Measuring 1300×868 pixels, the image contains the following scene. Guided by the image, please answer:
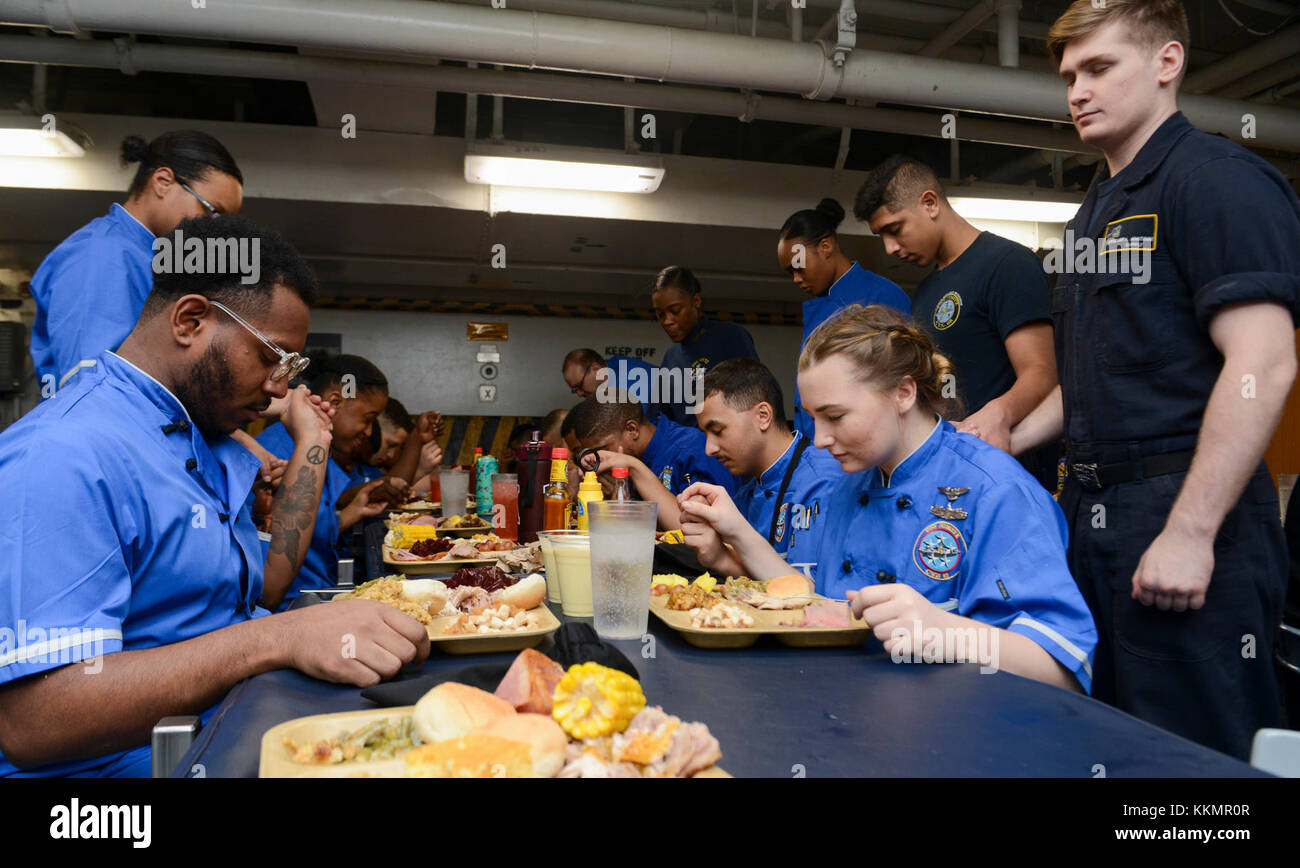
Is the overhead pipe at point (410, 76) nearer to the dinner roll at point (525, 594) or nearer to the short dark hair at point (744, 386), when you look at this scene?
the short dark hair at point (744, 386)

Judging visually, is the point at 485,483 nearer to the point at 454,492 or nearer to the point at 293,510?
the point at 454,492

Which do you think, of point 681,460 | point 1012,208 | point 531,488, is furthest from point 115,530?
point 1012,208

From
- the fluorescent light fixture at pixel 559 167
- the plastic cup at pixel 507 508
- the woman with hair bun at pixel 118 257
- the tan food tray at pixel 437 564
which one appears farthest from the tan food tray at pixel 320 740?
the fluorescent light fixture at pixel 559 167

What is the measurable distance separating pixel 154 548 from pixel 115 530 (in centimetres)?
12

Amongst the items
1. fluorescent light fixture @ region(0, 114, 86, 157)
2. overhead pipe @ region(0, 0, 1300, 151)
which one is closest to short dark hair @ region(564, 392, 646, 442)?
overhead pipe @ region(0, 0, 1300, 151)

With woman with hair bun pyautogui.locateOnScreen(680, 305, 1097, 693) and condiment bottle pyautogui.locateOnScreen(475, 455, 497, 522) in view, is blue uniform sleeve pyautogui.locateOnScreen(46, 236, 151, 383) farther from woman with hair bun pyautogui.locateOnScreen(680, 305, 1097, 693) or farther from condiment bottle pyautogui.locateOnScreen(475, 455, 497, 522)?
woman with hair bun pyautogui.locateOnScreen(680, 305, 1097, 693)

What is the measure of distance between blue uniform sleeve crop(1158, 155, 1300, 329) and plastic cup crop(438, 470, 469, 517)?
314cm

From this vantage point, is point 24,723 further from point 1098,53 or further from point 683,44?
point 683,44

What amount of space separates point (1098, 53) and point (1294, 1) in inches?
180

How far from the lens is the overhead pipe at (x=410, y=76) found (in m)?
4.48

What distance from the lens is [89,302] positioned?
8.51 ft

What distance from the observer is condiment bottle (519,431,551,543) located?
2869mm

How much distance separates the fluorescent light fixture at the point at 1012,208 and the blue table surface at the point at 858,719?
572cm
